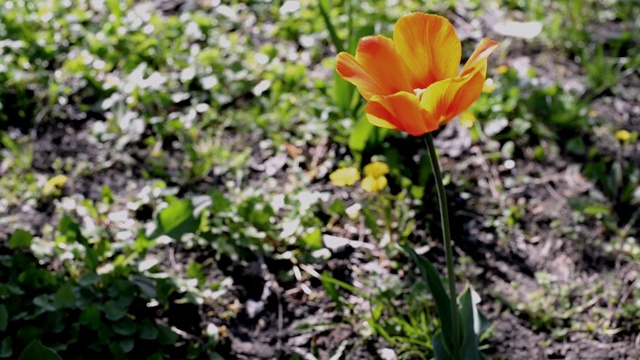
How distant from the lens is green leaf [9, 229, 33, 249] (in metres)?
2.04

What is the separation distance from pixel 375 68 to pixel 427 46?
104 mm

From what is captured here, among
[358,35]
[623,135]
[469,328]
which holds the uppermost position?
[358,35]

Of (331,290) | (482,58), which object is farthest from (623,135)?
(482,58)

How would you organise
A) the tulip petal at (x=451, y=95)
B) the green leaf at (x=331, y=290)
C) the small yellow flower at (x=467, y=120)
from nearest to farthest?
the tulip petal at (x=451, y=95), the green leaf at (x=331, y=290), the small yellow flower at (x=467, y=120)

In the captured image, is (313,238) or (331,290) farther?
(313,238)

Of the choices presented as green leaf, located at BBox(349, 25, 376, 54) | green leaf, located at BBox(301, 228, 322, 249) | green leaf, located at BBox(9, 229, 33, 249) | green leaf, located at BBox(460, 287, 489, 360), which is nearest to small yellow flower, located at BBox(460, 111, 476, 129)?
green leaf, located at BBox(349, 25, 376, 54)

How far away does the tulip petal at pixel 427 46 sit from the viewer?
128 centimetres

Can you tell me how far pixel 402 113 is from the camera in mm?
1213

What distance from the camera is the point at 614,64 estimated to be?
2.92m

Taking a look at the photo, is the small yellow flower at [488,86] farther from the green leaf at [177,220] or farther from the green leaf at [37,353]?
the green leaf at [37,353]

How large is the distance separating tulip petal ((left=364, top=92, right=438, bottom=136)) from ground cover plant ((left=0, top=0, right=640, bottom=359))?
1.74 ft

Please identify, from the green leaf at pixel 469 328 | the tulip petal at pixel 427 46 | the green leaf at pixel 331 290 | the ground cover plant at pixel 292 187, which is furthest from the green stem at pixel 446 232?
the green leaf at pixel 331 290

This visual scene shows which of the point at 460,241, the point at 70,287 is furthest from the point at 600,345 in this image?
the point at 70,287

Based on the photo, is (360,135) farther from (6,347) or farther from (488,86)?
(6,347)
